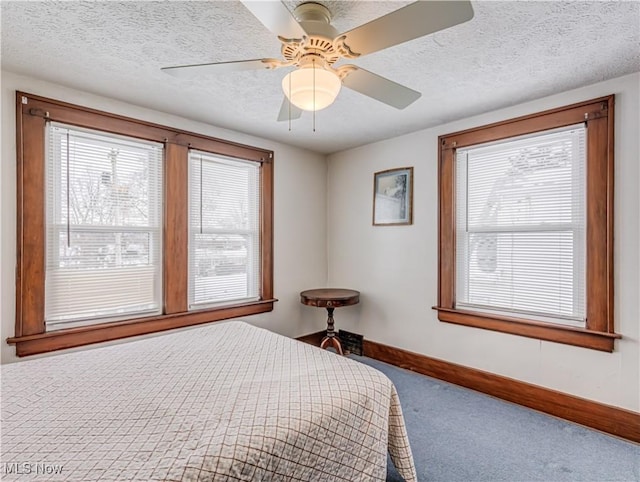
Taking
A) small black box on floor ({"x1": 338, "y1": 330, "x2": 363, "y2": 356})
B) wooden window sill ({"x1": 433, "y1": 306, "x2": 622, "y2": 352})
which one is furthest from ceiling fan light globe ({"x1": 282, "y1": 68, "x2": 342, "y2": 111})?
small black box on floor ({"x1": 338, "y1": 330, "x2": 363, "y2": 356})

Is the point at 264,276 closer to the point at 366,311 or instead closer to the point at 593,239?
the point at 366,311

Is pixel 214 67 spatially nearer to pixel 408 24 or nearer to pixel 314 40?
pixel 314 40

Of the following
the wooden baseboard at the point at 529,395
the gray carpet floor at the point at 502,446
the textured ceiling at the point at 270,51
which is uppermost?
the textured ceiling at the point at 270,51

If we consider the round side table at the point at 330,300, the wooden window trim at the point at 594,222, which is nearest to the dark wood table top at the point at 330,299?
the round side table at the point at 330,300

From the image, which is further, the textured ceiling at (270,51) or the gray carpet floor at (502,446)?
the gray carpet floor at (502,446)

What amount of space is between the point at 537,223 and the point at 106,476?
10.1ft

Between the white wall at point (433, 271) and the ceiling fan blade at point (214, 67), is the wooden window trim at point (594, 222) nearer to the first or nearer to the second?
the white wall at point (433, 271)

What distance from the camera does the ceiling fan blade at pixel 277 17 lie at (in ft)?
4.09

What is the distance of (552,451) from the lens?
219cm

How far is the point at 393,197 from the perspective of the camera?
3771mm

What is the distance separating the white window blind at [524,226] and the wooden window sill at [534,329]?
79mm

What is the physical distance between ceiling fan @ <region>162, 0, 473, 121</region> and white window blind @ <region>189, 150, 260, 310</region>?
162cm

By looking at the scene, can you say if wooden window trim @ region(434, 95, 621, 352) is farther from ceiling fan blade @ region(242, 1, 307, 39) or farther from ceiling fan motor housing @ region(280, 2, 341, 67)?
ceiling fan blade @ region(242, 1, 307, 39)

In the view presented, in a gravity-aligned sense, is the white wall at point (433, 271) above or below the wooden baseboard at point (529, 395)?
above
